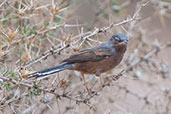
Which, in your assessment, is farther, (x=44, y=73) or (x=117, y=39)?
(x=117, y=39)

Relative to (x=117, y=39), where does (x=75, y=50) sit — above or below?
below

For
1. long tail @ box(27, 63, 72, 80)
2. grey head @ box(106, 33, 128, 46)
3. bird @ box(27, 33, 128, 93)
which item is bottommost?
long tail @ box(27, 63, 72, 80)

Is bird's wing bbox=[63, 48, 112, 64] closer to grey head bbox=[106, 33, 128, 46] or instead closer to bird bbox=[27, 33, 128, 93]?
bird bbox=[27, 33, 128, 93]

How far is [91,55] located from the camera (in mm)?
3988

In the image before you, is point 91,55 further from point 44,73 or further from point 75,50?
point 44,73

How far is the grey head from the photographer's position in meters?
3.91

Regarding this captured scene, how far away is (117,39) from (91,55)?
409mm

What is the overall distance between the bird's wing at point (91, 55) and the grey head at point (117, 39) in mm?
132

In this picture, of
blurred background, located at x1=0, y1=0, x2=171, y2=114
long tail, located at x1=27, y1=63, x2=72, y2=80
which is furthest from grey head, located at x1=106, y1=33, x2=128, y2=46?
long tail, located at x1=27, y1=63, x2=72, y2=80

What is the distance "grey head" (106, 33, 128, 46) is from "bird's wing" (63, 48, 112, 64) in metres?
0.13

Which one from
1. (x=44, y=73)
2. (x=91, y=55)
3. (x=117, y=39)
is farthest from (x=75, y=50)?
(x=117, y=39)

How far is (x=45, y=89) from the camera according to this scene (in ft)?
9.58

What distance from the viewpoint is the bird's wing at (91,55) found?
379cm

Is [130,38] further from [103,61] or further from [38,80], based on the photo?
[38,80]
